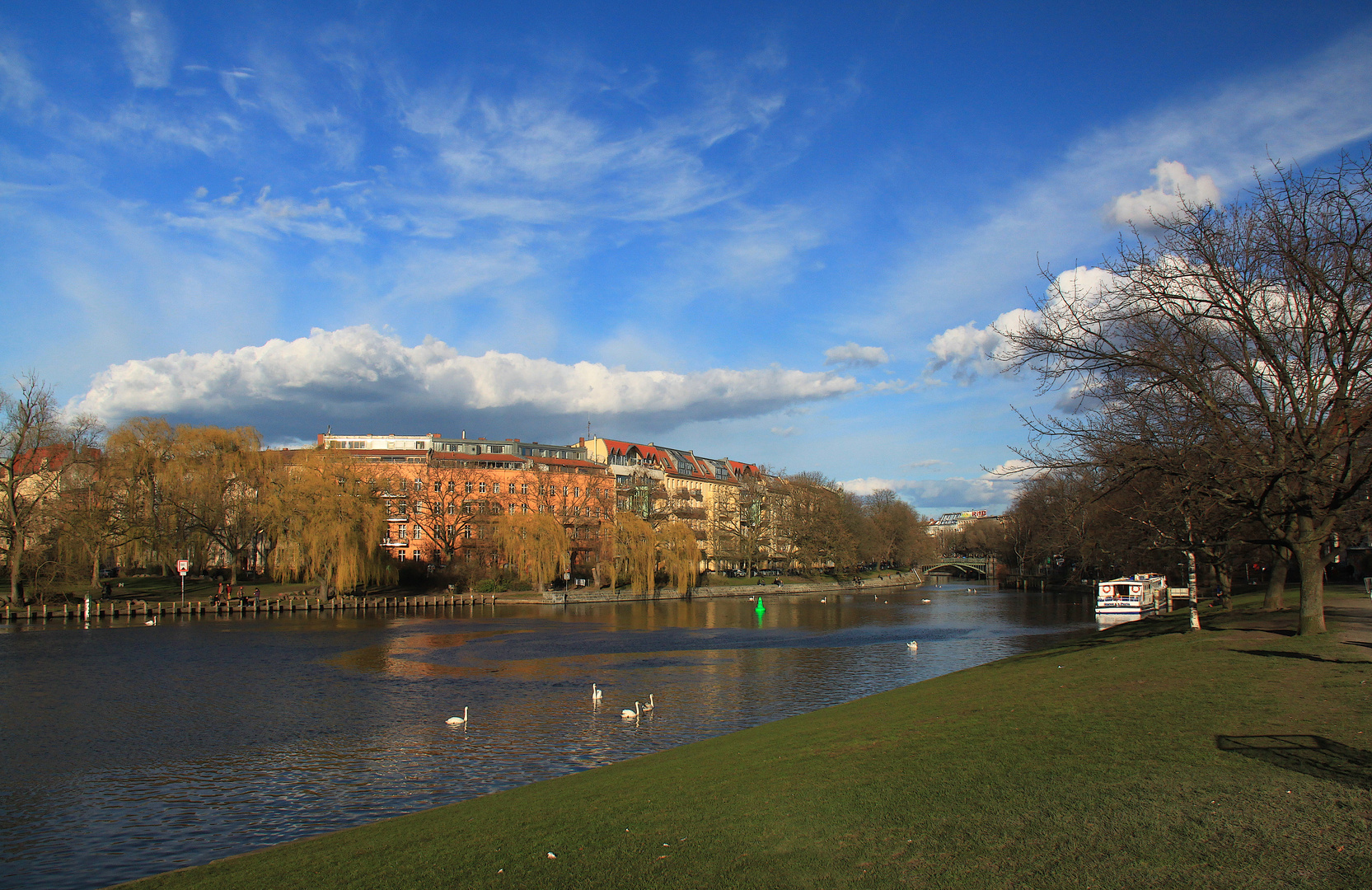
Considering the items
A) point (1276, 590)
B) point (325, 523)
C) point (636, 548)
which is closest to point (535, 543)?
point (636, 548)

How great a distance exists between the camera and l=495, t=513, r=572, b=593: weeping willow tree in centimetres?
7319

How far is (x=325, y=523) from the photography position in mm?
62094

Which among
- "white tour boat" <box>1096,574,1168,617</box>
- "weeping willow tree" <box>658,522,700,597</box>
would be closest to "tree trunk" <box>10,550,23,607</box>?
"weeping willow tree" <box>658,522,700,597</box>

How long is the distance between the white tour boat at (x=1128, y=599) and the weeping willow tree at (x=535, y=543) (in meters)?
43.4

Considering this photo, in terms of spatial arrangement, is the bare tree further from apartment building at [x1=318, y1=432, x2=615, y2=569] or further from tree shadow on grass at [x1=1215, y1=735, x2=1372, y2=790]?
tree shadow on grass at [x1=1215, y1=735, x2=1372, y2=790]

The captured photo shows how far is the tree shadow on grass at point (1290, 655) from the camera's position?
13.9 metres

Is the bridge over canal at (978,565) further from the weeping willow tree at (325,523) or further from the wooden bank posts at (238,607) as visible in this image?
the weeping willow tree at (325,523)

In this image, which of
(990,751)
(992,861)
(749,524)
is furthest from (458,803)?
(749,524)

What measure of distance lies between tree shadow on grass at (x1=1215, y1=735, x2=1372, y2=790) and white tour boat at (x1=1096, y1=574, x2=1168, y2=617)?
43.7 m

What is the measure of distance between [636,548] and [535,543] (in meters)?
9.52

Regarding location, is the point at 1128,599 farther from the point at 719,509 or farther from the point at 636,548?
the point at 719,509

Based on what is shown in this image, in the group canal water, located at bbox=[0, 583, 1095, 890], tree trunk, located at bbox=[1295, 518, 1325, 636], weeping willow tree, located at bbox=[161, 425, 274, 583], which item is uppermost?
weeping willow tree, located at bbox=[161, 425, 274, 583]

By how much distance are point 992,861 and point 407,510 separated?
76.1 m

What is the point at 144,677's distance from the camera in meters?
29.7
